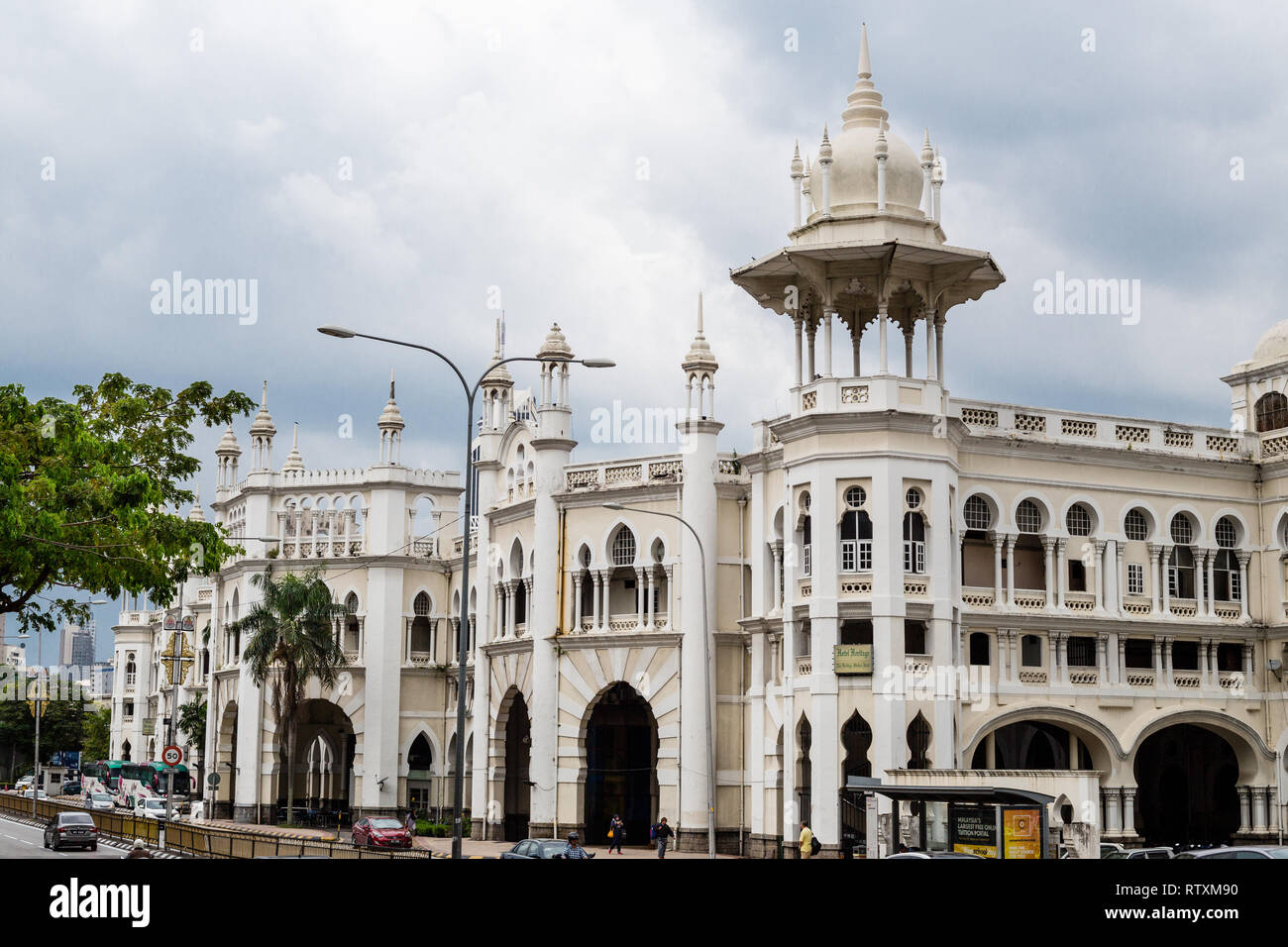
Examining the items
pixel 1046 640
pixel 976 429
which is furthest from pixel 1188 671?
pixel 976 429

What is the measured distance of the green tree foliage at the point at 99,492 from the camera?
26.7 m

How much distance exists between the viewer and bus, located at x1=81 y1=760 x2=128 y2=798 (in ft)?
338

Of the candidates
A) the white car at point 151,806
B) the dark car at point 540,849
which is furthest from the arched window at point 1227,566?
the white car at point 151,806

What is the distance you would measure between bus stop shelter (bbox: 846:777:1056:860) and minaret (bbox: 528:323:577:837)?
1907 centimetres

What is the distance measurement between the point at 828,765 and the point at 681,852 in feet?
28.2

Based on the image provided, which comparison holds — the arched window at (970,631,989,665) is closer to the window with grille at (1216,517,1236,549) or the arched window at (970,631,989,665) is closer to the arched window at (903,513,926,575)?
the arched window at (903,513,926,575)

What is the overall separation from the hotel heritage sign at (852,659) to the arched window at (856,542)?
2.06 meters

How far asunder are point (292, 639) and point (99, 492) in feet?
134

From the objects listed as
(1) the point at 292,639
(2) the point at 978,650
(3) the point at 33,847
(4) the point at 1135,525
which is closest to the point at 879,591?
(2) the point at 978,650

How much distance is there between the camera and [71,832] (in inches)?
1852

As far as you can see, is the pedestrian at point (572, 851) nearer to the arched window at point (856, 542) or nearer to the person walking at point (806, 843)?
the person walking at point (806, 843)

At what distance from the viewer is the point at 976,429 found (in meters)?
45.7

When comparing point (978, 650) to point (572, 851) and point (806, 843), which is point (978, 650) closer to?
point (806, 843)

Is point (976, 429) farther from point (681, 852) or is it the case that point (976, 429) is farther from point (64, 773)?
point (64, 773)
